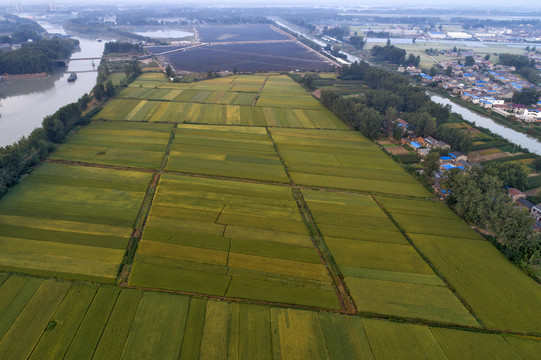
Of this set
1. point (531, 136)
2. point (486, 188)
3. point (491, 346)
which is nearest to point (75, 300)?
point (491, 346)

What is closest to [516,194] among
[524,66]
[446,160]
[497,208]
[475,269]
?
[497,208]

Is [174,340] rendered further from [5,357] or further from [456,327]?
[456,327]

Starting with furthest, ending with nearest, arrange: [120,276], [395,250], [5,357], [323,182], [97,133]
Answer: [97,133] < [323,182] < [395,250] < [120,276] < [5,357]

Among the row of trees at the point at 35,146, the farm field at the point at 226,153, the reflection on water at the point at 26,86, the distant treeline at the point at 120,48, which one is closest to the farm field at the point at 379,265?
the farm field at the point at 226,153

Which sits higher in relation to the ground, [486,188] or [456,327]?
[486,188]

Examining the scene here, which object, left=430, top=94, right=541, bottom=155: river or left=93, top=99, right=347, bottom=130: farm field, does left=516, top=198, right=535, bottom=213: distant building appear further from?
left=93, top=99, right=347, bottom=130: farm field

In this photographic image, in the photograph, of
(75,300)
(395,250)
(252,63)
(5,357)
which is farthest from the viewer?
(252,63)

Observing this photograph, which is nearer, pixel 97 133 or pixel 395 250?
pixel 395 250
